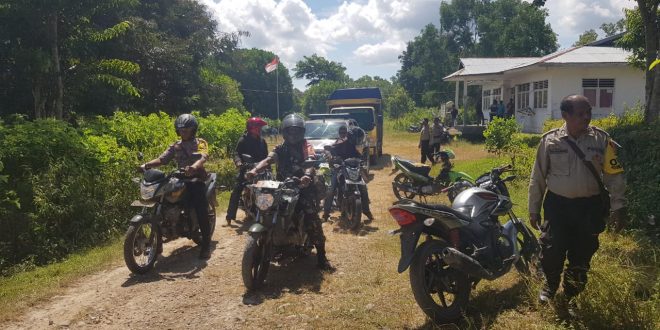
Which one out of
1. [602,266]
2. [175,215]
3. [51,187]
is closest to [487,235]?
[602,266]

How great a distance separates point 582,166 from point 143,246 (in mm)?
4547

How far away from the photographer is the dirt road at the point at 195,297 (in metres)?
4.29

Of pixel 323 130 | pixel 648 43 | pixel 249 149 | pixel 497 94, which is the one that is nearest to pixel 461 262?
pixel 249 149

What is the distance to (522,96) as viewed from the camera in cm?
2481

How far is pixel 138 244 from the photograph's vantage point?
18.0 feet

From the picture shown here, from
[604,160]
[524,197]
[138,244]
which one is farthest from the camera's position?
[524,197]

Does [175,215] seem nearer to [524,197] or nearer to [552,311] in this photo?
[552,311]

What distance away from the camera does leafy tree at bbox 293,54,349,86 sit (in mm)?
92000

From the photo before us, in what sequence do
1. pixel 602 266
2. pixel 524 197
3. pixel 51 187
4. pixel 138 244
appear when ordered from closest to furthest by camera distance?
pixel 602 266, pixel 138 244, pixel 51 187, pixel 524 197

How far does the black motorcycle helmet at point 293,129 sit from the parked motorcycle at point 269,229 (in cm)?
79

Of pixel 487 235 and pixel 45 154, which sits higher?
pixel 45 154

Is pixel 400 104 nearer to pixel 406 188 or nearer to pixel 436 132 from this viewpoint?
pixel 436 132

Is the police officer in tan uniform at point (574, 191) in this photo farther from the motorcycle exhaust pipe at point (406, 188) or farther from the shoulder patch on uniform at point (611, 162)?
the motorcycle exhaust pipe at point (406, 188)

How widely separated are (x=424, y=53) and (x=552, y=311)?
62.2m
